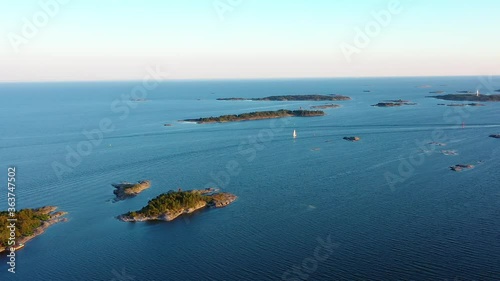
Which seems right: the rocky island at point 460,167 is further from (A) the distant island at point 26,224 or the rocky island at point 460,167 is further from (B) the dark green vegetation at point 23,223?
(B) the dark green vegetation at point 23,223

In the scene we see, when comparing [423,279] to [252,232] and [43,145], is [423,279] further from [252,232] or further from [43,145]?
[43,145]

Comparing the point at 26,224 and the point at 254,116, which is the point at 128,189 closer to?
the point at 26,224

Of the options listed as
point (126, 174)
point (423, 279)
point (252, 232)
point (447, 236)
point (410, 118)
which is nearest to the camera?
point (423, 279)

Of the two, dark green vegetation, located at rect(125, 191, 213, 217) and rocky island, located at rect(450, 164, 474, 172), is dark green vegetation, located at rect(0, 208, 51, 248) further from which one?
rocky island, located at rect(450, 164, 474, 172)

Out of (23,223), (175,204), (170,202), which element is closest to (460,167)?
(175,204)

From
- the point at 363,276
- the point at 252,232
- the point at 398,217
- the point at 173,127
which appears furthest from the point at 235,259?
the point at 173,127

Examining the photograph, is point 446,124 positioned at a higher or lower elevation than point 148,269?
higher

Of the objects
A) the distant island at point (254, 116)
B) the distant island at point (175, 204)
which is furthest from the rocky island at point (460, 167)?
the distant island at point (254, 116)
